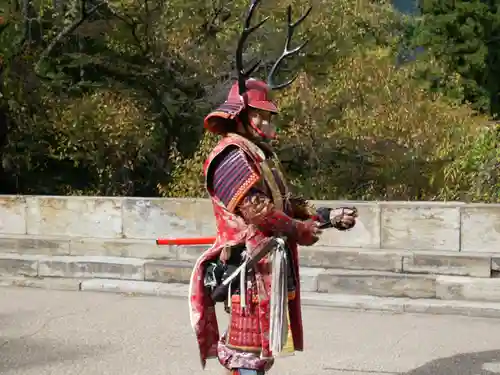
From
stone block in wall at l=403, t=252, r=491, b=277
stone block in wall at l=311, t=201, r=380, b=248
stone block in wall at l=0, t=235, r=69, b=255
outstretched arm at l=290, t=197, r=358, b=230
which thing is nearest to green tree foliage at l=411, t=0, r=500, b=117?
stone block in wall at l=311, t=201, r=380, b=248

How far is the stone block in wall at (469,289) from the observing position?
7.09 metres

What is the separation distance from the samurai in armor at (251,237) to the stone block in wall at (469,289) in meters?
3.65

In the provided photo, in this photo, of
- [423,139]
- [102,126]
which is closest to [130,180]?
[102,126]

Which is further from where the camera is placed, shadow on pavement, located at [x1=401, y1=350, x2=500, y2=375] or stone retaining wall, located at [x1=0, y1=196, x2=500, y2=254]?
stone retaining wall, located at [x1=0, y1=196, x2=500, y2=254]

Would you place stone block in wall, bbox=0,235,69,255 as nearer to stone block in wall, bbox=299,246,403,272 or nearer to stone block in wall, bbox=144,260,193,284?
stone block in wall, bbox=144,260,193,284

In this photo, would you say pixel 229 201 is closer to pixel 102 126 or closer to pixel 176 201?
pixel 176 201

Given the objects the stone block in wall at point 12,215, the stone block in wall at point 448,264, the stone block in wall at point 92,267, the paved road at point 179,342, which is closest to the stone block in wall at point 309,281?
the paved road at point 179,342

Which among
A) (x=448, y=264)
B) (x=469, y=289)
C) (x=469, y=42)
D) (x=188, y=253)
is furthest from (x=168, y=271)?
(x=469, y=42)

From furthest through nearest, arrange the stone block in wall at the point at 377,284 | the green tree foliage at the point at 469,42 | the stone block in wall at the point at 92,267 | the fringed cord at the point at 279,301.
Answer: the green tree foliage at the point at 469,42, the stone block in wall at the point at 92,267, the stone block in wall at the point at 377,284, the fringed cord at the point at 279,301

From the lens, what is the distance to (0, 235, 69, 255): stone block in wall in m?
9.15

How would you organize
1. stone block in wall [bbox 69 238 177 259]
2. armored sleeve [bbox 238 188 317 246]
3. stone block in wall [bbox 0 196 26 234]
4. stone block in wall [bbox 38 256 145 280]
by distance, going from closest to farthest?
A: armored sleeve [bbox 238 188 317 246], stone block in wall [bbox 38 256 145 280], stone block in wall [bbox 69 238 177 259], stone block in wall [bbox 0 196 26 234]

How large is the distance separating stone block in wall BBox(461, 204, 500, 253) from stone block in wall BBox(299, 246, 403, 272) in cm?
77

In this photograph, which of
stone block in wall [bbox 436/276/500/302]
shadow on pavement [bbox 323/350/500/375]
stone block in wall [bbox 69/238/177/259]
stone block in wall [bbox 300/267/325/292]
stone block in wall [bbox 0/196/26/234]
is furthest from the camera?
stone block in wall [bbox 0/196/26/234]

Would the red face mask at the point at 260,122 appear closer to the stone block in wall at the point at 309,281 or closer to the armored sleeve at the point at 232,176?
the armored sleeve at the point at 232,176
